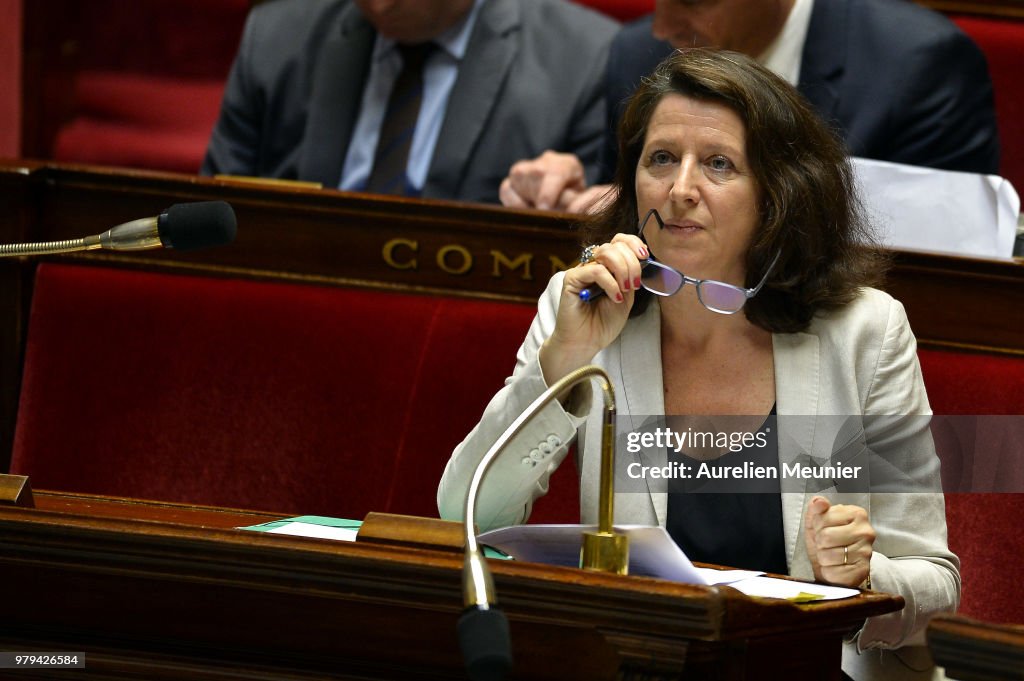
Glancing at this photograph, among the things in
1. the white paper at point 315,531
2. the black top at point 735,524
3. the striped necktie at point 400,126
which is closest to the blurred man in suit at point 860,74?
the striped necktie at point 400,126

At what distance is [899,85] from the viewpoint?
7.88ft

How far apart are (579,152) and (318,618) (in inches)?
64.9

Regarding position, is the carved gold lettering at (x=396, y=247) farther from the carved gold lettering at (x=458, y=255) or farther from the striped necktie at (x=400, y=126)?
the striped necktie at (x=400, y=126)

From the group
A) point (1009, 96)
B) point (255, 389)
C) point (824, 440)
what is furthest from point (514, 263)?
point (1009, 96)

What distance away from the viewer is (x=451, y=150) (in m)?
2.67

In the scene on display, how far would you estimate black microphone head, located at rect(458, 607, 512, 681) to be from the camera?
0.93 meters

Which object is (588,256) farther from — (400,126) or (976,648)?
(400,126)

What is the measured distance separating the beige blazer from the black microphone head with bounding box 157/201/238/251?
395mm

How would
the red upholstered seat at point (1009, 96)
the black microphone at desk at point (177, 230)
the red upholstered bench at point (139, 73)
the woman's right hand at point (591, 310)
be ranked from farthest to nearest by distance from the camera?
1. the red upholstered bench at point (139, 73)
2. the red upholstered seat at point (1009, 96)
3. the woman's right hand at point (591, 310)
4. the black microphone at desk at point (177, 230)

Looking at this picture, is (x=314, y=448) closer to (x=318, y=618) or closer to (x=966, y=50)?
(x=318, y=618)

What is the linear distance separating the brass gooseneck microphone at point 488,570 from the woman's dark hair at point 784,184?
497 mm

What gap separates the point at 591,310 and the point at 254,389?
2.46ft

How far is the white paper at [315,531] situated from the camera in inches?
52.9

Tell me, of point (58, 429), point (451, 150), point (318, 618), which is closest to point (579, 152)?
point (451, 150)
